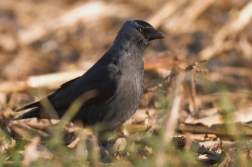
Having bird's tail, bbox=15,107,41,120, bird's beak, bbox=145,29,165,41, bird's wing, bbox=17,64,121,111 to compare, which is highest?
bird's beak, bbox=145,29,165,41

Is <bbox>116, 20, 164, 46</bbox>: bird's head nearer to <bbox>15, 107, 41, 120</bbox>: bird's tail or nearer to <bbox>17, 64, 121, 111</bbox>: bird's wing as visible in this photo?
<bbox>17, 64, 121, 111</bbox>: bird's wing

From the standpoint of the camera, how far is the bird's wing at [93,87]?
5566mm

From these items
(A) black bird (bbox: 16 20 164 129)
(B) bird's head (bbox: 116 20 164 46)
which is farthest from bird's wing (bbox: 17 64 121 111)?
(B) bird's head (bbox: 116 20 164 46)

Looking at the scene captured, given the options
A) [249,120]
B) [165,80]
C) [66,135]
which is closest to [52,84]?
[66,135]

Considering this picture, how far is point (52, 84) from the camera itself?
709 cm

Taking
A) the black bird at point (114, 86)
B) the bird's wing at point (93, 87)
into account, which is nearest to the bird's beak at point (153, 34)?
the black bird at point (114, 86)

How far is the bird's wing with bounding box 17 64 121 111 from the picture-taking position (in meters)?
5.57

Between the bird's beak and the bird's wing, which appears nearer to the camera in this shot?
the bird's wing

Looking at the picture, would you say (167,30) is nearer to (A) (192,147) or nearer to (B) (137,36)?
(B) (137,36)

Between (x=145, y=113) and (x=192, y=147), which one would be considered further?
(x=145, y=113)

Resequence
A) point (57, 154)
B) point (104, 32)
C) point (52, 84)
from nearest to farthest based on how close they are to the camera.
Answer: point (57, 154)
point (52, 84)
point (104, 32)

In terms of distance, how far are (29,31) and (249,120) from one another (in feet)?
14.5

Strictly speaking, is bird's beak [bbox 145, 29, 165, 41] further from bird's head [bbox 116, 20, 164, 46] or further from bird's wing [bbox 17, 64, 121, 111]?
bird's wing [bbox 17, 64, 121, 111]

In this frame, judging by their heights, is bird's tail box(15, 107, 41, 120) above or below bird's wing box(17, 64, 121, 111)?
below
